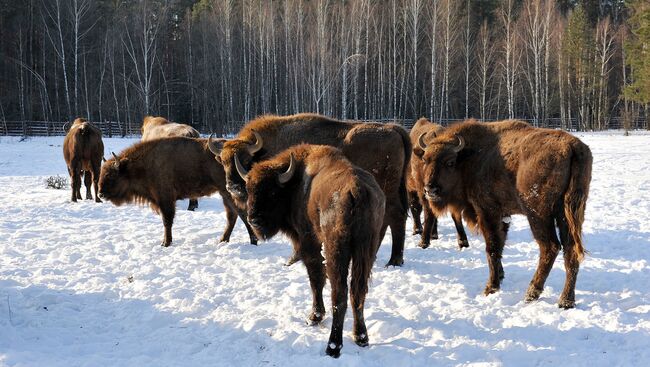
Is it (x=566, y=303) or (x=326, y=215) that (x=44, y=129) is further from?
(x=566, y=303)

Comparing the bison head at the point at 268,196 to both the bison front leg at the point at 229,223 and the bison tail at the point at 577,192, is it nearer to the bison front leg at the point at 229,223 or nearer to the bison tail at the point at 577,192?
the bison tail at the point at 577,192

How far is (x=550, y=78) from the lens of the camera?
43969mm

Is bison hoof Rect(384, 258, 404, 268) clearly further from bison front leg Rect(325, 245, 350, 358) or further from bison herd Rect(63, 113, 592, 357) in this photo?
bison front leg Rect(325, 245, 350, 358)

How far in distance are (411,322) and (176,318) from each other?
2.55m

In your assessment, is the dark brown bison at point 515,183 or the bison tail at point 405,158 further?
the bison tail at point 405,158

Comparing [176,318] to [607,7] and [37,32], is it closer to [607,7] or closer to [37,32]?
[37,32]

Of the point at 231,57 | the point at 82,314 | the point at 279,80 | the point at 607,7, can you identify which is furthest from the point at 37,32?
the point at 607,7

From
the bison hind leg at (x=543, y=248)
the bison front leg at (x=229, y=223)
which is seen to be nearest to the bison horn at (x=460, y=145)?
the bison hind leg at (x=543, y=248)

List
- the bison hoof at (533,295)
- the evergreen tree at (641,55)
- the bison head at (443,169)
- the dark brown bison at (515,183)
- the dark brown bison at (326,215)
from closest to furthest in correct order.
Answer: the dark brown bison at (326,215), the dark brown bison at (515,183), the bison hoof at (533,295), the bison head at (443,169), the evergreen tree at (641,55)

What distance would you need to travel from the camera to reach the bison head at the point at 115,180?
9.30 meters

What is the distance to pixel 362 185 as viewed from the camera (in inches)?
175

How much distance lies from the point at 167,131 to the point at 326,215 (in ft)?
32.7

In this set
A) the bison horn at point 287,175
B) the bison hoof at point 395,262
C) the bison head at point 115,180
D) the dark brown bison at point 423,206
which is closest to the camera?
the bison horn at point 287,175

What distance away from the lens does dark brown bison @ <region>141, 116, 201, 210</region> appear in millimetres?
12445
